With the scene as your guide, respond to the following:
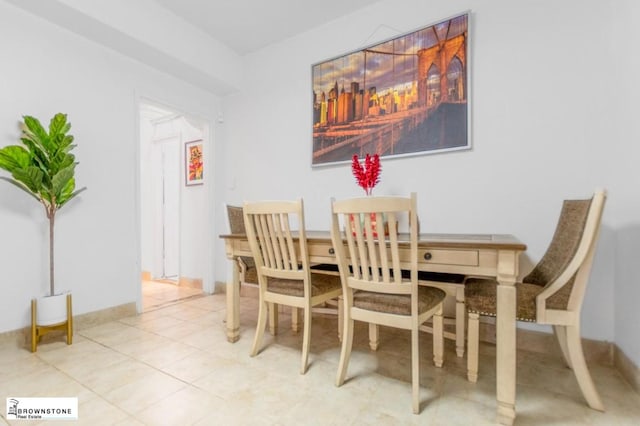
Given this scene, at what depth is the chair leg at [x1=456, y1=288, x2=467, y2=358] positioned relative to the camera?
6.30ft

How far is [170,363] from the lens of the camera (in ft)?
6.31

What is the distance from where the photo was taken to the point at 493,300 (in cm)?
155

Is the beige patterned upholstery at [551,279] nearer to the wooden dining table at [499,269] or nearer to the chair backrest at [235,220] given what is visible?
the wooden dining table at [499,269]

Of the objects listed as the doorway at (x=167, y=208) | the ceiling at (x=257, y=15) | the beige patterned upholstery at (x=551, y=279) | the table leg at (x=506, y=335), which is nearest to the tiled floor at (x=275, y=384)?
the table leg at (x=506, y=335)

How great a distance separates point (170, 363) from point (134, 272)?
1400 mm

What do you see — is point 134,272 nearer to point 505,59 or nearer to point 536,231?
point 536,231

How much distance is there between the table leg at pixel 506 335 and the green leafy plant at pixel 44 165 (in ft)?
9.10

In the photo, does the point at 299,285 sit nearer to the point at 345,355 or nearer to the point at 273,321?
the point at 345,355

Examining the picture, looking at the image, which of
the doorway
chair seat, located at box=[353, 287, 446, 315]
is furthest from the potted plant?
chair seat, located at box=[353, 287, 446, 315]

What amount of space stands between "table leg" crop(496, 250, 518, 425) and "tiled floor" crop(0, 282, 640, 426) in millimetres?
108

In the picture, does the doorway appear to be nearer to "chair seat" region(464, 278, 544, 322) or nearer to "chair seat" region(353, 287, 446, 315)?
"chair seat" region(353, 287, 446, 315)

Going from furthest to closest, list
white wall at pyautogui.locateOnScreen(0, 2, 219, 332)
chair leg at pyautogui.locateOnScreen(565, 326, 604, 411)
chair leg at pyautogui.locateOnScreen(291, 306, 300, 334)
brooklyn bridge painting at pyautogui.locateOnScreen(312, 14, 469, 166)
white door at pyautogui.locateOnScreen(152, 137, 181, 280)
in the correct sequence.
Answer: white door at pyautogui.locateOnScreen(152, 137, 181, 280), chair leg at pyautogui.locateOnScreen(291, 306, 300, 334), brooklyn bridge painting at pyautogui.locateOnScreen(312, 14, 469, 166), white wall at pyautogui.locateOnScreen(0, 2, 219, 332), chair leg at pyautogui.locateOnScreen(565, 326, 604, 411)

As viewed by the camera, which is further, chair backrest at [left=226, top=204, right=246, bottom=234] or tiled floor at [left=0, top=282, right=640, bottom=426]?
chair backrest at [left=226, top=204, right=246, bottom=234]

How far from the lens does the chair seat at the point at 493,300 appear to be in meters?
1.47
